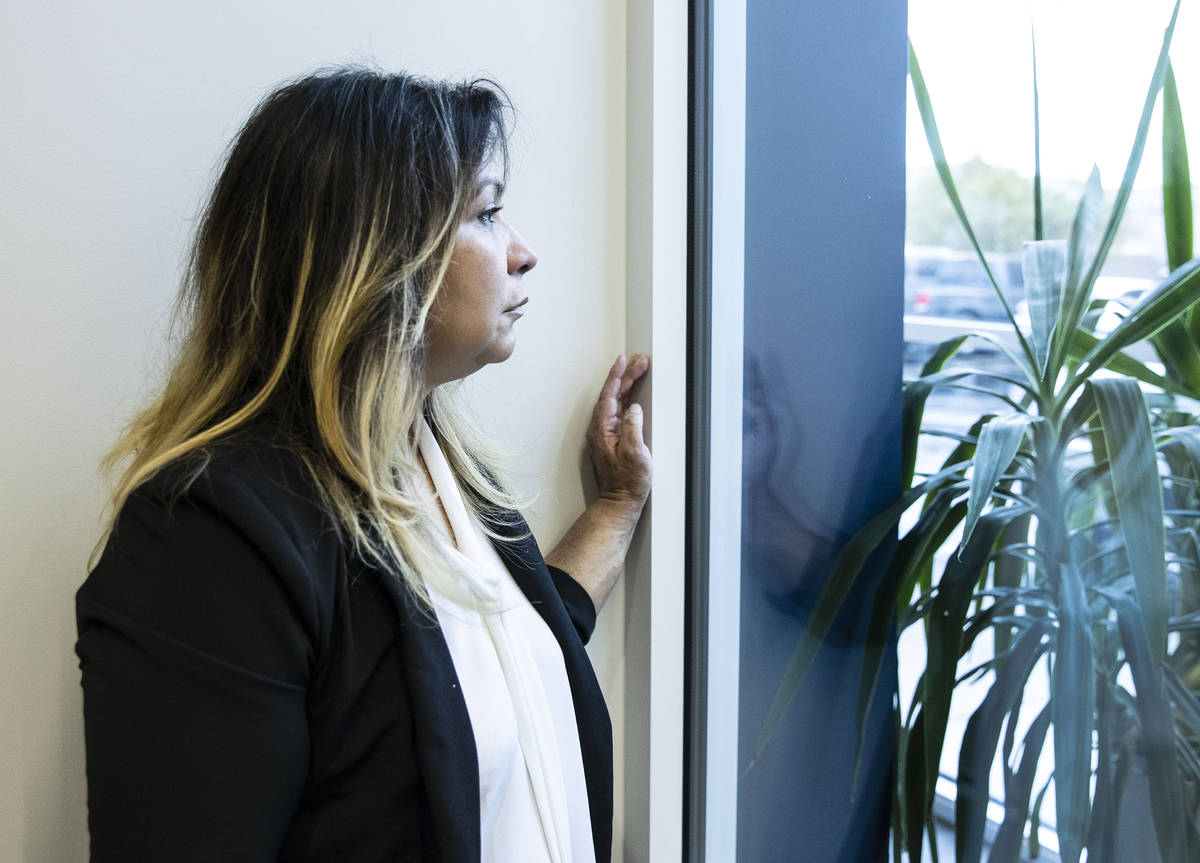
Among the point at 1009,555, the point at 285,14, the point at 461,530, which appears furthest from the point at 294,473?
the point at 1009,555

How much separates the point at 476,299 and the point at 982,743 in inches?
30.6

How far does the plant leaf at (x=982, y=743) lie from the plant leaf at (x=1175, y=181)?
1.36ft

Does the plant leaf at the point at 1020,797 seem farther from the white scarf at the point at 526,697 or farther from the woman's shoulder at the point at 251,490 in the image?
the woman's shoulder at the point at 251,490

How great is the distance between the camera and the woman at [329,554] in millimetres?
880

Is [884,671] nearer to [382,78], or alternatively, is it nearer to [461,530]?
[461,530]

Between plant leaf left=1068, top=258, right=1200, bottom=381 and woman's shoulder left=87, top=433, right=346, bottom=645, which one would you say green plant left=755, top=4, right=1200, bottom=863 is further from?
woman's shoulder left=87, top=433, right=346, bottom=645

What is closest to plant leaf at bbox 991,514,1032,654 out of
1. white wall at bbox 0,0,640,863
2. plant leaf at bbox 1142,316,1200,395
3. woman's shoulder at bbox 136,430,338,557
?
plant leaf at bbox 1142,316,1200,395

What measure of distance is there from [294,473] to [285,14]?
2.10 ft

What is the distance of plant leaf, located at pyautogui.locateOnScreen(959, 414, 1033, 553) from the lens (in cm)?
108

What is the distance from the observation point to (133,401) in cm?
124

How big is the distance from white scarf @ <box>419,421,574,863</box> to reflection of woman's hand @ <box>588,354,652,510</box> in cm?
34

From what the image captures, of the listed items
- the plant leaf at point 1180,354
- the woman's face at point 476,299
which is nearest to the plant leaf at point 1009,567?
the plant leaf at point 1180,354

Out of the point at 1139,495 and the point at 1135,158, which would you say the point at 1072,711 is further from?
the point at 1135,158

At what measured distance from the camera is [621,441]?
4.89ft
